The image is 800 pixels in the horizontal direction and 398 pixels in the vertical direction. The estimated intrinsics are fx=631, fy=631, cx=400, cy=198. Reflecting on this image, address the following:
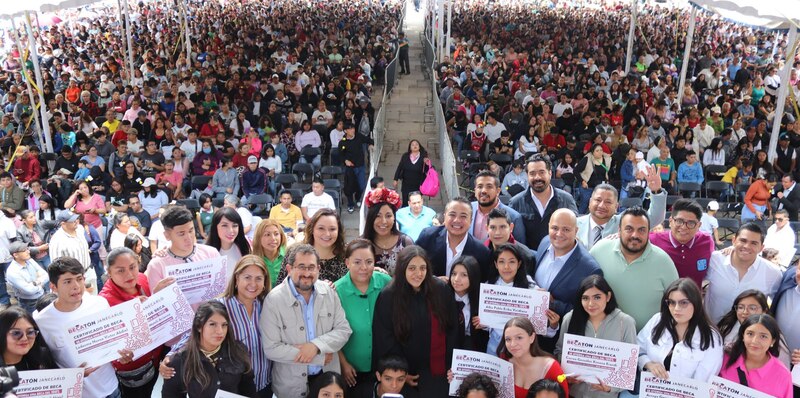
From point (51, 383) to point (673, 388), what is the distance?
339 centimetres

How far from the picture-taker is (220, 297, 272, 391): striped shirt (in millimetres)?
3820

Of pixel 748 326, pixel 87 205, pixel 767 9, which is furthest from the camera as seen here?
pixel 87 205

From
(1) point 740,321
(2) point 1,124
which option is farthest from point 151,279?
(2) point 1,124

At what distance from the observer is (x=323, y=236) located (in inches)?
172

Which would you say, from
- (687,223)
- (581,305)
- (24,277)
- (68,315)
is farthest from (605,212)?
(24,277)

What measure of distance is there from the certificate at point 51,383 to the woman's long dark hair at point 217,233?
148cm

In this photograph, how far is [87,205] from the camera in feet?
29.6

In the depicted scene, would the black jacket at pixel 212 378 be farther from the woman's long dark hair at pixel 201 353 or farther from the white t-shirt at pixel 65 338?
the white t-shirt at pixel 65 338

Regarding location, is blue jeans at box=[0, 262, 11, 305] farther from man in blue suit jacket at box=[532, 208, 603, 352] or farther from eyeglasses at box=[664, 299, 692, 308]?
eyeglasses at box=[664, 299, 692, 308]

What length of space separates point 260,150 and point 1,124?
5.77 m

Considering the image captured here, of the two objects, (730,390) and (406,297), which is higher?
(406,297)

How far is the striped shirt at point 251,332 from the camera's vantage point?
12.5ft

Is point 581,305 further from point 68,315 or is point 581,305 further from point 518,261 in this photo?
point 68,315

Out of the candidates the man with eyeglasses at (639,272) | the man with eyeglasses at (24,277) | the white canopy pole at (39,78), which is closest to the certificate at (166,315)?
the man with eyeglasses at (639,272)
